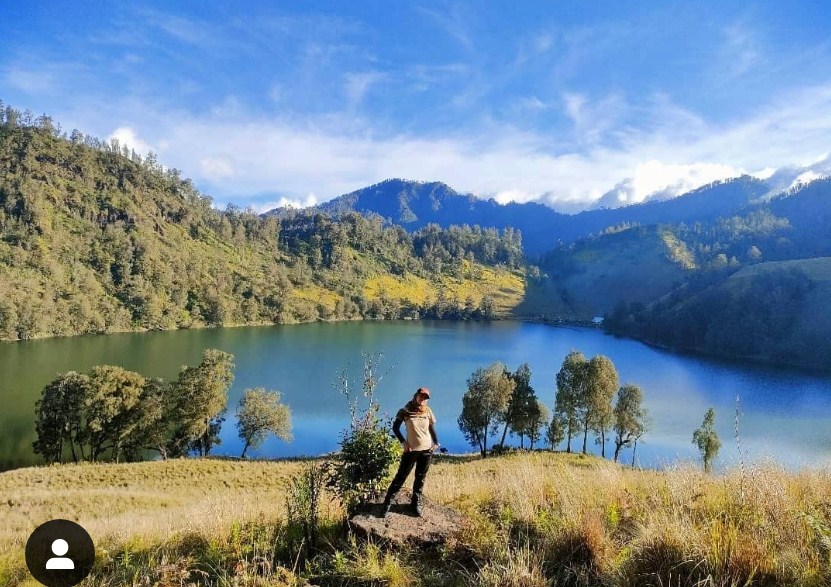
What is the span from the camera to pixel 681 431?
53.2m

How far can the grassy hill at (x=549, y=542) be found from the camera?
15.5ft

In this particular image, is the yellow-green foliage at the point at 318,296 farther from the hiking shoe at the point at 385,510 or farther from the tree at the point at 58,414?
the hiking shoe at the point at 385,510

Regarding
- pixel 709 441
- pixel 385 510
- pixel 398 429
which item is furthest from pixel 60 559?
pixel 709 441

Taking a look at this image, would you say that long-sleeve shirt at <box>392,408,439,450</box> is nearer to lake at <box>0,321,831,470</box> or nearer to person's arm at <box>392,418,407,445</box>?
person's arm at <box>392,418,407,445</box>

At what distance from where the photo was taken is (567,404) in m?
47.1

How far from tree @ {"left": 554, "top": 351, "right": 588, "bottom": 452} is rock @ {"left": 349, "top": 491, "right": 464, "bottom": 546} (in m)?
42.3

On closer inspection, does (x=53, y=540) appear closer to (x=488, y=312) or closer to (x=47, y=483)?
(x=47, y=483)

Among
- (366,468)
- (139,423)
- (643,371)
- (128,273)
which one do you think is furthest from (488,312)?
(366,468)

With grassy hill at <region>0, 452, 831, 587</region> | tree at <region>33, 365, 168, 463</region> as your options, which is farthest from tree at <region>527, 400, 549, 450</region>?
grassy hill at <region>0, 452, 831, 587</region>

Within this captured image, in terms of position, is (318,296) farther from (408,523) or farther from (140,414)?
(408,523)

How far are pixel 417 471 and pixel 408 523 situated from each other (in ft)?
2.34

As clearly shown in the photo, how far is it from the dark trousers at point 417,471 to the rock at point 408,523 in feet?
0.85

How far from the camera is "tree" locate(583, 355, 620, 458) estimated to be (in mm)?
44969

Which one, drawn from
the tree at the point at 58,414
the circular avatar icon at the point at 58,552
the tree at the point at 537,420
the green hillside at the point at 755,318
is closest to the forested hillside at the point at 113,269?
the green hillside at the point at 755,318
